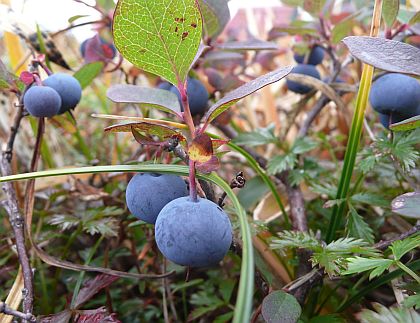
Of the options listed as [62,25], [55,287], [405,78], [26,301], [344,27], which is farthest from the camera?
[62,25]

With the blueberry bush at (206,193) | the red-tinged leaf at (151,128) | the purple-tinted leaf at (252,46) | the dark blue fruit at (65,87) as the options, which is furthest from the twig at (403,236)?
the dark blue fruit at (65,87)

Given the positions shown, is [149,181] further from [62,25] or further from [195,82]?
[62,25]

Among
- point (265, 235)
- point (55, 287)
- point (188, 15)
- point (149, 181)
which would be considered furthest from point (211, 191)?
point (55, 287)

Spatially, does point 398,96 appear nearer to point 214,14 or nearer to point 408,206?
point 408,206

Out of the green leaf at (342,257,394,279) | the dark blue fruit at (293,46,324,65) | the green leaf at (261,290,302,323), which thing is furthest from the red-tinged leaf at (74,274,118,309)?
the dark blue fruit at (293,46,324,65)

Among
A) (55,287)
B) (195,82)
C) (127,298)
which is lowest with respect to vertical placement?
(127,298)

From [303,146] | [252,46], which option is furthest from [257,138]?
[252,46]

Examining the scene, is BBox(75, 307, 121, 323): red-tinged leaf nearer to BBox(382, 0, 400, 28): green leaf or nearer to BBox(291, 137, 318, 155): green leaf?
BBox(291, 137, 318, 155): green leaf
